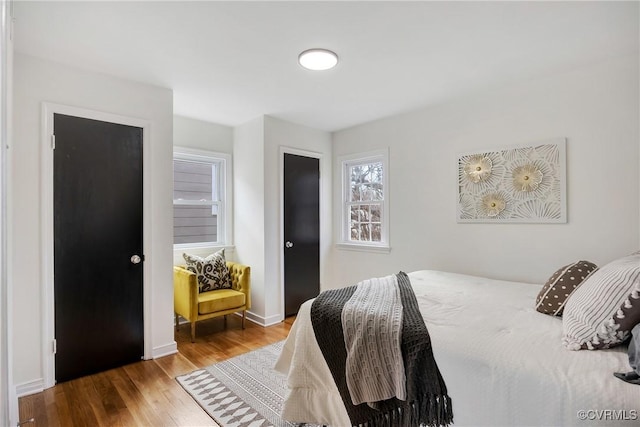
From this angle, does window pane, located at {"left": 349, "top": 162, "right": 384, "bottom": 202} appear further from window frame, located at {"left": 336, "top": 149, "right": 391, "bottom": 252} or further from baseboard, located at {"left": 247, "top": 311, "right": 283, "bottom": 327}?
baseboard, located at {"left": 247, "top": 311, "right": 283, "bottom": 327}

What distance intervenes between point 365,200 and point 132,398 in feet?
10.3

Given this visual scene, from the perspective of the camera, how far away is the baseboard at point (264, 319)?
148 inches

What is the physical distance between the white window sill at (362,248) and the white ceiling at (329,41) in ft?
5.94

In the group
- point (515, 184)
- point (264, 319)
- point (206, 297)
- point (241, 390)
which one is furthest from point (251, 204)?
point (515, 184)

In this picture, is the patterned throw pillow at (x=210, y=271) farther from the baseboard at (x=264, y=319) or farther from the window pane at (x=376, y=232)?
the window pane at (x=376, y=232)

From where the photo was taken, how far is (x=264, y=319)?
12.3 ft

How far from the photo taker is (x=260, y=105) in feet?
11.2

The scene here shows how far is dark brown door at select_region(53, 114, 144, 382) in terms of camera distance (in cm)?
245

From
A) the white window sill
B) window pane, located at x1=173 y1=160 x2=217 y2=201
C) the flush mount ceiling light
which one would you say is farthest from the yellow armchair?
the flush mount ceiling light

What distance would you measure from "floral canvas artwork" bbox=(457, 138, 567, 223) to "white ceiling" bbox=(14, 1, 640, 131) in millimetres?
651

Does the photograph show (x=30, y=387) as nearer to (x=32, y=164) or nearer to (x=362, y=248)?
(x=32, y=164)

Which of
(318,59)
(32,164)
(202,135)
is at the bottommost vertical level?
(32,164)

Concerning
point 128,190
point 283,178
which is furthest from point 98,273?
point 283,178

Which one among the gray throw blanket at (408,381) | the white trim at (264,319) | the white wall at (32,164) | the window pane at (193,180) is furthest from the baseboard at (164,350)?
the gray throw blanket at (408,381)
